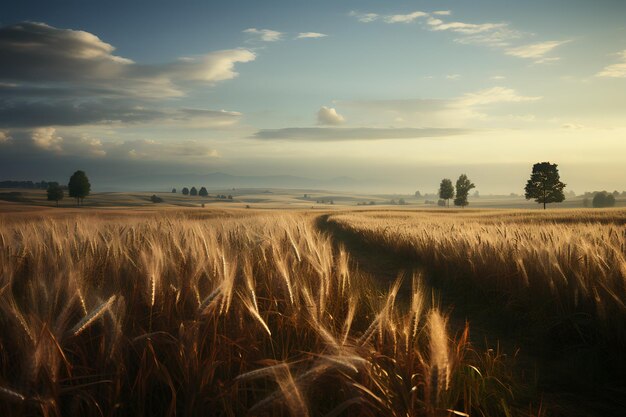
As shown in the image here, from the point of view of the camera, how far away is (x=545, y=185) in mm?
55500

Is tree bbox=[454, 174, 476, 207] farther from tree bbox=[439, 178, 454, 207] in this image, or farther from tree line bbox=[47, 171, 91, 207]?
tree line bbox=[47, 171, 91, 207]

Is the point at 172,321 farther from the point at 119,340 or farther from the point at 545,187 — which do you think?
the point at 545,187

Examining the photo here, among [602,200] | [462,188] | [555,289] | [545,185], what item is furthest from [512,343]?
[602,200]

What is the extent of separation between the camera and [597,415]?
7.68ft

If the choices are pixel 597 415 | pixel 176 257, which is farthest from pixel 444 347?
pixel 176 257

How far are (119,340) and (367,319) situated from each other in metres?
1.90

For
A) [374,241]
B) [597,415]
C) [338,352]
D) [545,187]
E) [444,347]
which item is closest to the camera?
[444,347]

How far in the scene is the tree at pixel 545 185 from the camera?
55250 mm

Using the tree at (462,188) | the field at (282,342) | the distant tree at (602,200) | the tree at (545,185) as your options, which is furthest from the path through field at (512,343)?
the distant tree at (602,200)

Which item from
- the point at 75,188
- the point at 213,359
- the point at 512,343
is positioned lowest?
the point at 512,343

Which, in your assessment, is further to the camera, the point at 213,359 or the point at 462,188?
the point at 462,188

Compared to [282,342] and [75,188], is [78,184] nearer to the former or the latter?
[75,188]

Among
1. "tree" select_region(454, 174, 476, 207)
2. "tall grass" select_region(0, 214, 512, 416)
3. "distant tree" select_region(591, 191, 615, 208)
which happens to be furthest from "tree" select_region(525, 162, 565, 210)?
"distant tree" select_region(591, 191, 615, 208)

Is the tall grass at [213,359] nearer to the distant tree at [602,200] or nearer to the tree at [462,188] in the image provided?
the tree at [462,188]
